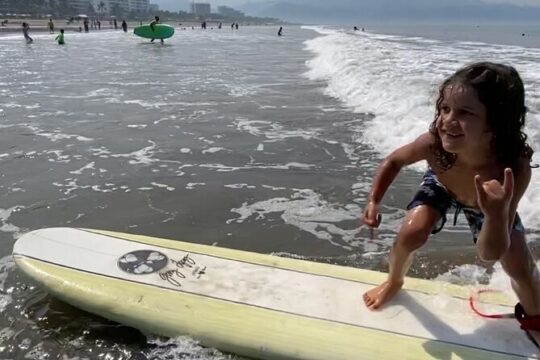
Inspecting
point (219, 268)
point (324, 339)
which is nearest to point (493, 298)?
point (324, 339)

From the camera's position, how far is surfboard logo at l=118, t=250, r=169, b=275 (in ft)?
10.5

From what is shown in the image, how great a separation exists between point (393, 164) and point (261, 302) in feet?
3.56

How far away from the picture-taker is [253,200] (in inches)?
198

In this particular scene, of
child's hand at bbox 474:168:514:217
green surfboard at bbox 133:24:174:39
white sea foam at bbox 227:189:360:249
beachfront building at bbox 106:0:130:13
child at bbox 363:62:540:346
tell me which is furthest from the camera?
beachfront building at bbox 106:0:130:13

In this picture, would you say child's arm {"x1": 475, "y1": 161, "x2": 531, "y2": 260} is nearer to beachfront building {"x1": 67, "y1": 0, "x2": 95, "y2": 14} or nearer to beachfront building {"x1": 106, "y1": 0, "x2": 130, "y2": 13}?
beachfront building {"x1": 106, "y1": 0, "x2": 130, "y2": 13}

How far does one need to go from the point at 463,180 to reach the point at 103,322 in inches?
88.7

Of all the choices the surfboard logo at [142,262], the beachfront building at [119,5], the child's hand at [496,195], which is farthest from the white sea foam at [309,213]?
the beachfront building at [119,5]

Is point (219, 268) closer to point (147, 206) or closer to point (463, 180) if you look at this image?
point (463, 180)

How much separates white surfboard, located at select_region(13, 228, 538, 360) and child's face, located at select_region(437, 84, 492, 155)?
0.98 m

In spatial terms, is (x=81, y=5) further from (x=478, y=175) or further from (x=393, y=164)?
(x=478, y=175)

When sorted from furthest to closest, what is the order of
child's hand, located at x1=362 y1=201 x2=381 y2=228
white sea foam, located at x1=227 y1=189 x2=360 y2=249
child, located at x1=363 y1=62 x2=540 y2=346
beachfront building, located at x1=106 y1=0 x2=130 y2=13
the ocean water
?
1. beachfront building, located at x1=106 y1=0 x2=130 y2=13
2. white sea foam, located at x1=227 y1=189 x2=360 y2=249
3. the ocean water
4. child's hand, located at x1=362 y1=201 x2=381 y2=228
5. child, located at x1=363 y1=62 x2=540 y2=346

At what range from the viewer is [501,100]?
210 centimetres
